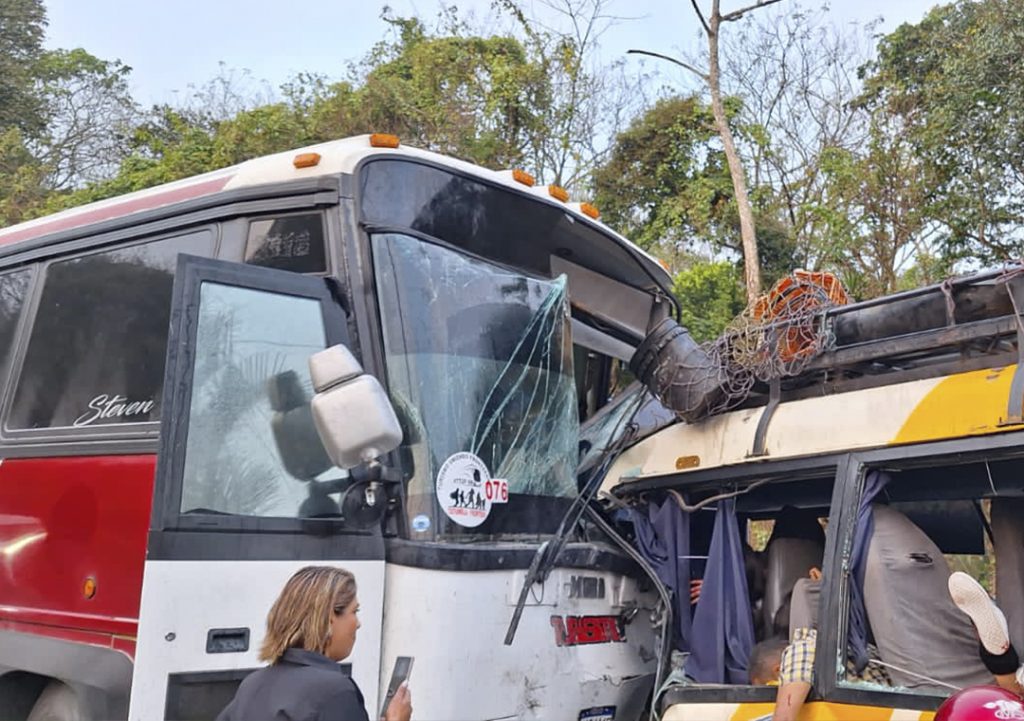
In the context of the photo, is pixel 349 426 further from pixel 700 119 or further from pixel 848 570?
pixel 700 119

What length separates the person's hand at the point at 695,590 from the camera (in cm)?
452

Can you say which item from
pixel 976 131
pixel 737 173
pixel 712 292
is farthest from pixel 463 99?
pixel 976 131

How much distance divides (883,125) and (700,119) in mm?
3089

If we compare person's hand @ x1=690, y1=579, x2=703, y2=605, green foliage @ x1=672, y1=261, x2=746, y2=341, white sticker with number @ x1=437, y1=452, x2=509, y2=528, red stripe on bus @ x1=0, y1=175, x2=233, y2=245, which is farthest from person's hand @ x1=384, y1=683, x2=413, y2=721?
green foliage @ x1=672, y1=261, x2=746, y2=341

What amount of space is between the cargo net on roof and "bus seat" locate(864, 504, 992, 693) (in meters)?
0.74

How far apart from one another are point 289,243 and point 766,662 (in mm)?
2557

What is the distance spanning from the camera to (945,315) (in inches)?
154

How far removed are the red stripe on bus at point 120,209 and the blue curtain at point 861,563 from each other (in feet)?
9.67

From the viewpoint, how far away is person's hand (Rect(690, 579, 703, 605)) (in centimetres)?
452

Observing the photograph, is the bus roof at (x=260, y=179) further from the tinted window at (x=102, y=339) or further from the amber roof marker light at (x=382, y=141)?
the tinted window at (x=102, y=339)

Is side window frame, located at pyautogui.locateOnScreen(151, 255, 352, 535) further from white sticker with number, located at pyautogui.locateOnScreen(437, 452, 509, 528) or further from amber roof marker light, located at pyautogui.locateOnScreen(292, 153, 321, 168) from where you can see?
amber roof marker light, located at pyautogui.locateOnScreen(292, 153, 321, 168)

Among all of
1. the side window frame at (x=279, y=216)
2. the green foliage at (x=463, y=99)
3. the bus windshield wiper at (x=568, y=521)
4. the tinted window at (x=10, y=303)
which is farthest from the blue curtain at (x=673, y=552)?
the green foliage at (x=463, y=99)

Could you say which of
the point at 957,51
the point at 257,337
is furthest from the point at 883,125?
the point at 257,337

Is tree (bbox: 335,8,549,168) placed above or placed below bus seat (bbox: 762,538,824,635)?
above
